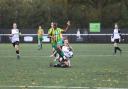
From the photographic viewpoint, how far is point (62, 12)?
76.4 meters

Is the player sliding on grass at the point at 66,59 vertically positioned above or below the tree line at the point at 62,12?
below

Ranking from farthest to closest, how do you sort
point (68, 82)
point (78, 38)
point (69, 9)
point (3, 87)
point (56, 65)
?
point (69, 9)
point (78, 38)
point (56, 65)
point (68, 82)
point (3, 87)

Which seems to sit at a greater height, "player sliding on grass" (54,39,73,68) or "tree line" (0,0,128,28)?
"tree line" (0,0,128,28)

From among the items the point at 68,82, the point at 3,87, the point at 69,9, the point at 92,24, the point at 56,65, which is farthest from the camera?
the point at 69,9

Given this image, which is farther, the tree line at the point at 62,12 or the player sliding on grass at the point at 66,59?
the tree line at the point at 62,12

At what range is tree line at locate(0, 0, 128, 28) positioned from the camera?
75.6 meters

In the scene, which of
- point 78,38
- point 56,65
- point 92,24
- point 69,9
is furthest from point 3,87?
point 69,9

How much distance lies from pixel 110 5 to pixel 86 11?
3702 millimetres

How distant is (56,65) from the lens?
81.4 feet

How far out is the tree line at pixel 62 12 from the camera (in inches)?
2975

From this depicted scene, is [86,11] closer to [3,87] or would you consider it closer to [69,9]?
[69,9]

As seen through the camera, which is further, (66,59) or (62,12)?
(62,12)

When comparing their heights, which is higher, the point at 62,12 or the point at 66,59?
the point at 62,12

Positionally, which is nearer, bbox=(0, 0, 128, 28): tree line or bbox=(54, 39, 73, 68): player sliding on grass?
bbox=(54, 39, 73, 68): player sliding on grass
